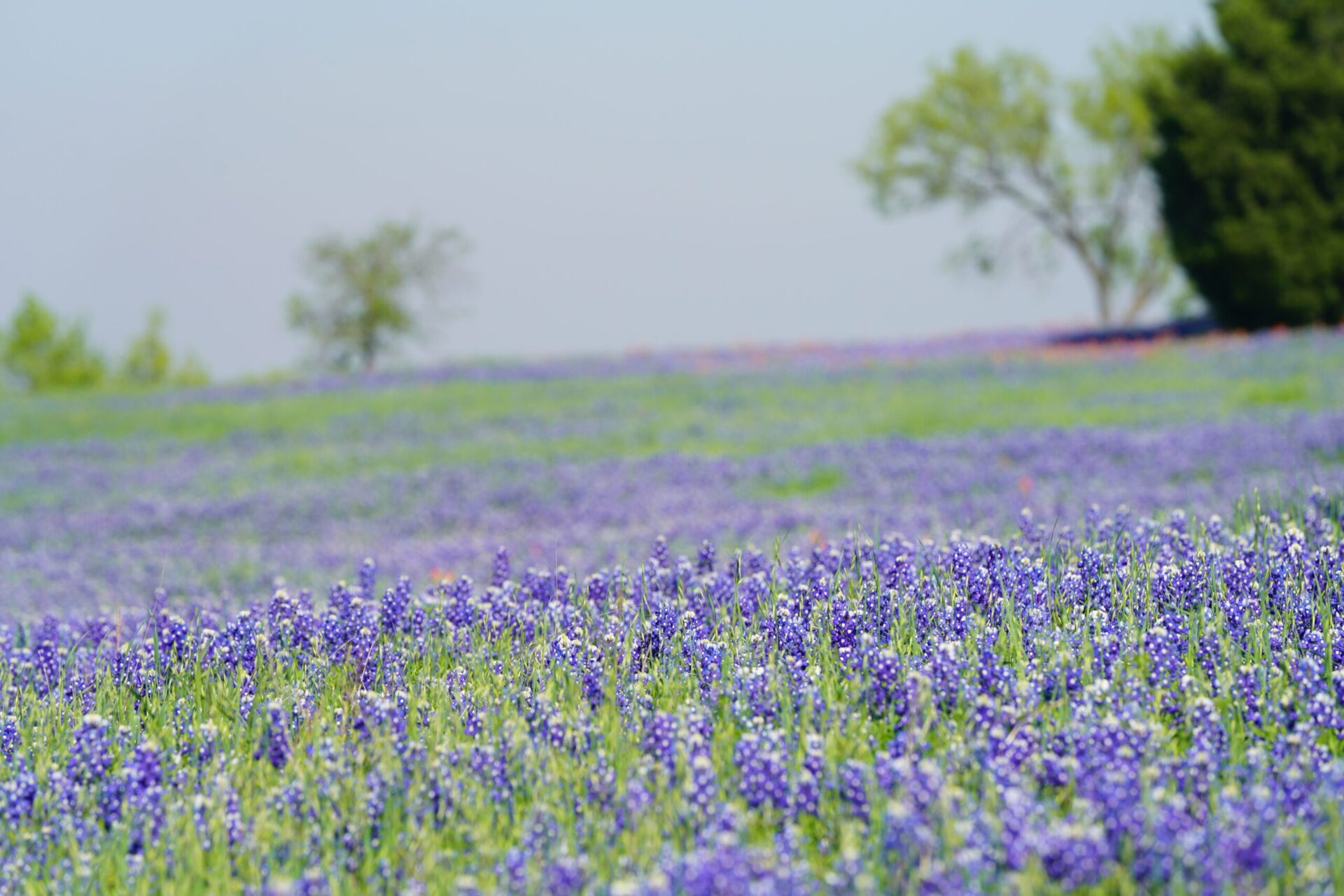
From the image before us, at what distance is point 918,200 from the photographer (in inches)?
1740

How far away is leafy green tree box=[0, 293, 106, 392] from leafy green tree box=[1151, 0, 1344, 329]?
38.8 m

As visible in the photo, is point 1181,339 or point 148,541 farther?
point 1181,339

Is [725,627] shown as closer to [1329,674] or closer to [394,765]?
[394,765]

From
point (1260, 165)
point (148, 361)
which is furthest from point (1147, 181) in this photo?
point (148, 361)

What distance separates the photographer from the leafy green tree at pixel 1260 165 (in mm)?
28109

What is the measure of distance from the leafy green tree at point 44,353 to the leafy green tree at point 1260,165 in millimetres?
38820

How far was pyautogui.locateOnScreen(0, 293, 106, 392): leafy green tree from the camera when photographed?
47031 mm

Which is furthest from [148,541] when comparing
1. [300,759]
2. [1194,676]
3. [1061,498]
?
[1194,676]

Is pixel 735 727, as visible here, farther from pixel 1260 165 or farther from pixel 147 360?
pixel 147 360

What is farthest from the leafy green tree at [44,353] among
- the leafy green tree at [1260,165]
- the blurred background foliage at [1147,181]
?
the leafy green tree at [1260,165]

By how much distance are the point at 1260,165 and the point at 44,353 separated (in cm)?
4275

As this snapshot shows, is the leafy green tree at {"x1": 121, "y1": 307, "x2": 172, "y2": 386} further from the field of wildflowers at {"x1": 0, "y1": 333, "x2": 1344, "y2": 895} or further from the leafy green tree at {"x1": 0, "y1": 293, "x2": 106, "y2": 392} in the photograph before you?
the field of wildflowers at {"x1": 0, "y1": 333, "x2": 1344, "y2": 895}

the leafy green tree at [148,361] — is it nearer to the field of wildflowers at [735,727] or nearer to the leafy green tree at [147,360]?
the leafy green tree at [147,360]

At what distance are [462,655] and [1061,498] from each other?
7.25 m
